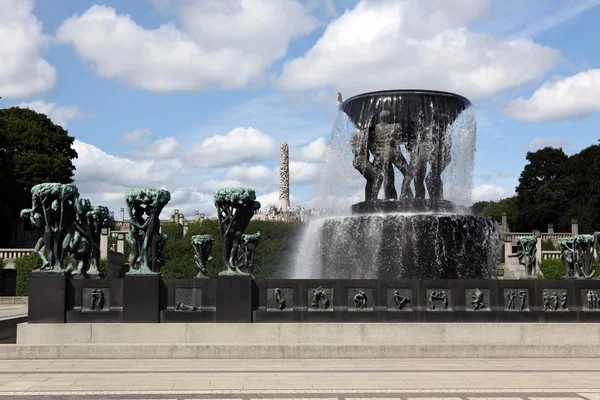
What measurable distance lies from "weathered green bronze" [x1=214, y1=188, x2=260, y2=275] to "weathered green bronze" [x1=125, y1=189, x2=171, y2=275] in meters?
1.25

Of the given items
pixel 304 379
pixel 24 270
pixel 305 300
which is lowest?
pixel 304 379

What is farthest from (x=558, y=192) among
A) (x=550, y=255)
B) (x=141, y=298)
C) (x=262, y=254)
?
(x=141, y=298)

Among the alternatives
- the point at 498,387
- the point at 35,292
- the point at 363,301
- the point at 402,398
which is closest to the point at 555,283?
the point at 363,301

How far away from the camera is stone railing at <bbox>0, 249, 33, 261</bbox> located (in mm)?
55875

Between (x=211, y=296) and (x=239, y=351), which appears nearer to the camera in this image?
(x=239, y=351)

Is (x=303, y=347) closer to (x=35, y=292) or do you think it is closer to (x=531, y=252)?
(x=35, y=292)

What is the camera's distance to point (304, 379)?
11.3m

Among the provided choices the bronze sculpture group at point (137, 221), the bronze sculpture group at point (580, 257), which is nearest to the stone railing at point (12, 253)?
the bronze sculpture group at point (137, 221)

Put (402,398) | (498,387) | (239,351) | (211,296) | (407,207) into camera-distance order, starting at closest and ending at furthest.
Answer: (402,398) → (498,387) → (239,351) → (211,296) → (407,207)

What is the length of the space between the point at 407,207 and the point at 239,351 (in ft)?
26.1

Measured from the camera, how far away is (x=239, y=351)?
13789mm

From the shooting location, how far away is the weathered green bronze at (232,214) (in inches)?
595

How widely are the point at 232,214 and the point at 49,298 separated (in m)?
4.25

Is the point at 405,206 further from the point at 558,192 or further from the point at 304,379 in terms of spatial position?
the point at 558,192
